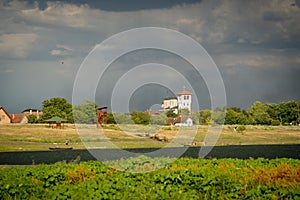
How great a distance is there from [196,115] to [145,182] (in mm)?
97913

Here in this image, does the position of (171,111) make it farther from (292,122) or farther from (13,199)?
(13,199)

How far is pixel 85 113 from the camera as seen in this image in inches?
4038

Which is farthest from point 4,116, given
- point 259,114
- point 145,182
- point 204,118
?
point 145,182

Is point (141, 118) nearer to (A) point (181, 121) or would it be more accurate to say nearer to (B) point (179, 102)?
(A) point (181, 121)

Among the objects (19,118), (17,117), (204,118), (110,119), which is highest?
(17,117)

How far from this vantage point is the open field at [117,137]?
67312 millimetres

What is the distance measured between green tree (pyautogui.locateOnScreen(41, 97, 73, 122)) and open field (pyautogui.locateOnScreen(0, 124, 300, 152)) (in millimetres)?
17744

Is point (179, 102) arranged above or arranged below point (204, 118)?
above

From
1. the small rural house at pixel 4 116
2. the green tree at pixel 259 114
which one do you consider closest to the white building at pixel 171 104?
the green tree at pixel 259 114

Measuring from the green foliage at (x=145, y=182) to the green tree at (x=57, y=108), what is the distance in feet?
298

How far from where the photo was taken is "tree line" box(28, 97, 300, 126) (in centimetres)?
9362

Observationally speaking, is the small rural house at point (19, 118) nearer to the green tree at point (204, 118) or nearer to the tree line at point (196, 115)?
the tree line at point (196, 115)

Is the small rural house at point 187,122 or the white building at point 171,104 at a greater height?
the white building at point 171,104

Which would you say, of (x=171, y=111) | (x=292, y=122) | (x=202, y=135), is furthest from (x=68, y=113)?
(x=292, y=122)
